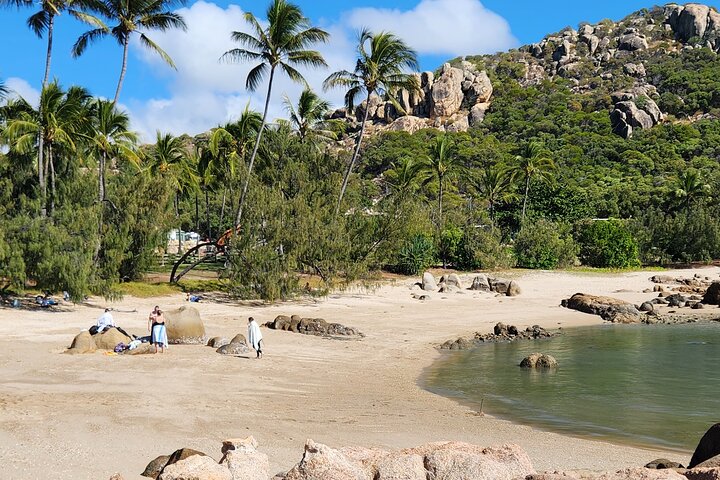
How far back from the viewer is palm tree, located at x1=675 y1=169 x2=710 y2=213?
59.8m

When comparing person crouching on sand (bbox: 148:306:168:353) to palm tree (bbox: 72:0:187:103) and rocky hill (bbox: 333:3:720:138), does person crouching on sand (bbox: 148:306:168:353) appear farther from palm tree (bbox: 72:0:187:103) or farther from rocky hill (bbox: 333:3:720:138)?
rocky hill (bbox: 333:3:720:138)

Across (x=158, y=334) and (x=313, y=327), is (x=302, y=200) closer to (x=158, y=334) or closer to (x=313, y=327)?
(x=313, y=327)

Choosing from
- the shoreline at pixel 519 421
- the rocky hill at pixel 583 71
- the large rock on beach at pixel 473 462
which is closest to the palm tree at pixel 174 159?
the shoreline at pixel 519 421

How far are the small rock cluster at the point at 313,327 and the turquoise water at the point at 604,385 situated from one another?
13.1 feet

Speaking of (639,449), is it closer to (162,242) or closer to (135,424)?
(135,424)

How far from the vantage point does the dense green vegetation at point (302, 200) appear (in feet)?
81.0

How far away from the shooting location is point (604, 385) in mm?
17703

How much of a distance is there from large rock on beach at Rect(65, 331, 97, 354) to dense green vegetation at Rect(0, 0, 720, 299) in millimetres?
6716

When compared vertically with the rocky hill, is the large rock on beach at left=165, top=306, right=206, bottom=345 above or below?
below

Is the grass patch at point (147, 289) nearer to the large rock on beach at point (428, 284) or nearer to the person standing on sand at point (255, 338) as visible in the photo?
the person standing on sand at point (255, 338)

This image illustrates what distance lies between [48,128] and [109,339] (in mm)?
10613

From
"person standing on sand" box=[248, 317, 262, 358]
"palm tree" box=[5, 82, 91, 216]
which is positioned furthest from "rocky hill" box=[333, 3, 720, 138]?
"person standing on sand" box=[248, 317, 262, 358]

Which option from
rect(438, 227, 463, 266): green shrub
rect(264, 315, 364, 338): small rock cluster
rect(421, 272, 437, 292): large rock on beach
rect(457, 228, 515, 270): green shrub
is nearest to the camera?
rect(264, 315, 364, 338): small rock cluster

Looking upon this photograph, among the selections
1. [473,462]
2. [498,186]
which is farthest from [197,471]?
[498,186]
